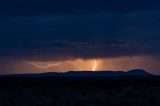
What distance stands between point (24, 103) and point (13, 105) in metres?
1.65

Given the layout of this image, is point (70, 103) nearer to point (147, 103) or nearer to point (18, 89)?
point (147, 103)

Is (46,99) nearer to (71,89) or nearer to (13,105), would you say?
(13,105)

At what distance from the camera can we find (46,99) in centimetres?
5609

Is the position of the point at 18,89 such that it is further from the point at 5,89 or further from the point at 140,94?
the point at 140,94

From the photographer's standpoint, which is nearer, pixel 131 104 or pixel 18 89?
pixel 131 104

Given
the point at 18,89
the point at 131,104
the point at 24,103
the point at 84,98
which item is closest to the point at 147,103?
the point at 131,104

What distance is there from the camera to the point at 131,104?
51969mm

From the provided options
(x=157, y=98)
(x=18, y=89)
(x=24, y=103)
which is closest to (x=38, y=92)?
(x=18, y=89)

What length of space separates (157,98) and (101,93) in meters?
7.33

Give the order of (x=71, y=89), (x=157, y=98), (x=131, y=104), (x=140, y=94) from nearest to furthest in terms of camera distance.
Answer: (x=131, y=104) → (x=157, y=98) → (x=140, y=94) → (x=71, y=89)

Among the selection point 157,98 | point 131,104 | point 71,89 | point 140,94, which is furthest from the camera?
point 71,89

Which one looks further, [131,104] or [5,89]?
[5,89]

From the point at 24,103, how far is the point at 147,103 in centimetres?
992

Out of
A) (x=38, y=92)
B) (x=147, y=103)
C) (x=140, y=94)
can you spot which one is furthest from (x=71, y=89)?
(x=147, y=103)
